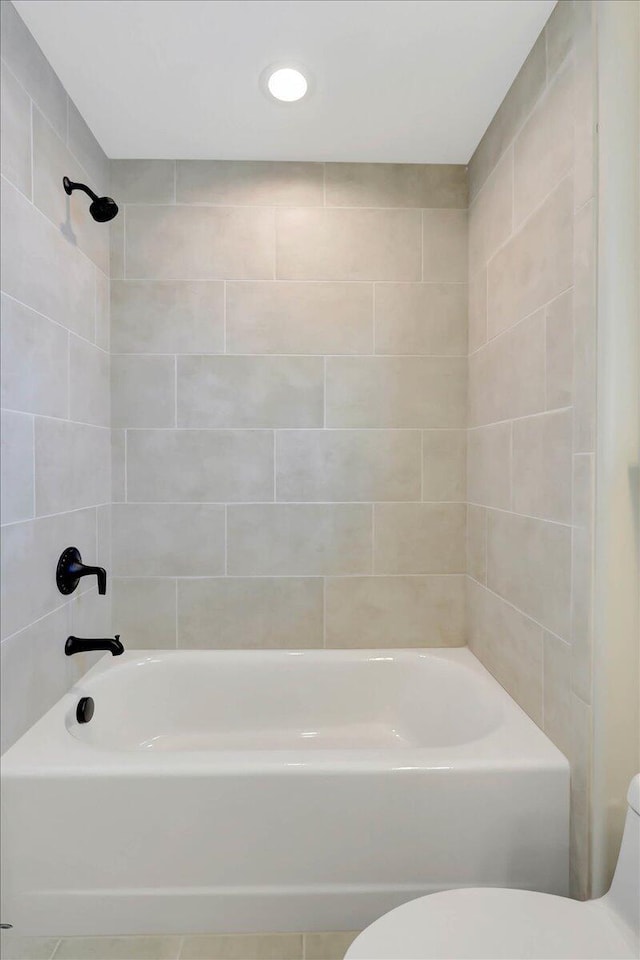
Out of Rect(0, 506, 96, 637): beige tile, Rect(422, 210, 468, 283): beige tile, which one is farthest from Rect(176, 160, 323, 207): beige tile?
Rect(0, 506, 96, 637): beige tile

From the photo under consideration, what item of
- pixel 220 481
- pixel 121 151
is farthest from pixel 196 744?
pixel 121 151

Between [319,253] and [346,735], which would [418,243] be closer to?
[319,253]

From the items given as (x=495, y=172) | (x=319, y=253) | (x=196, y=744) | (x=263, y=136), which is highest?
(x=263, y=136)

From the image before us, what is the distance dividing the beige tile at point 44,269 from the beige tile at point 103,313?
0.05 meters

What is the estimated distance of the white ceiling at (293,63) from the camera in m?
1.53

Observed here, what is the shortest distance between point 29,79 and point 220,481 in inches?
53.2

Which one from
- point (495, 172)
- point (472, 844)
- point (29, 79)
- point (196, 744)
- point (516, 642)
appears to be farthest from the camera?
point (196, 744)

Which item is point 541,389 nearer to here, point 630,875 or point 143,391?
point 630,875

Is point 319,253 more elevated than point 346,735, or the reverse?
point 319,253

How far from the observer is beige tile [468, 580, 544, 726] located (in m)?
1.66

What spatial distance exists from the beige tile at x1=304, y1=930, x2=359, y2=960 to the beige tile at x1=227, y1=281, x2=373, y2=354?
181 centimetres

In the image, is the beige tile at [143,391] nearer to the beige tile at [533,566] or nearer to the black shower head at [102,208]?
the black shower head at [102,208]

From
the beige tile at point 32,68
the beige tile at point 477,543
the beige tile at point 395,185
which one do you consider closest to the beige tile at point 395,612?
the beige tile at point 477,543

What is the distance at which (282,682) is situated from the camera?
2.25m
